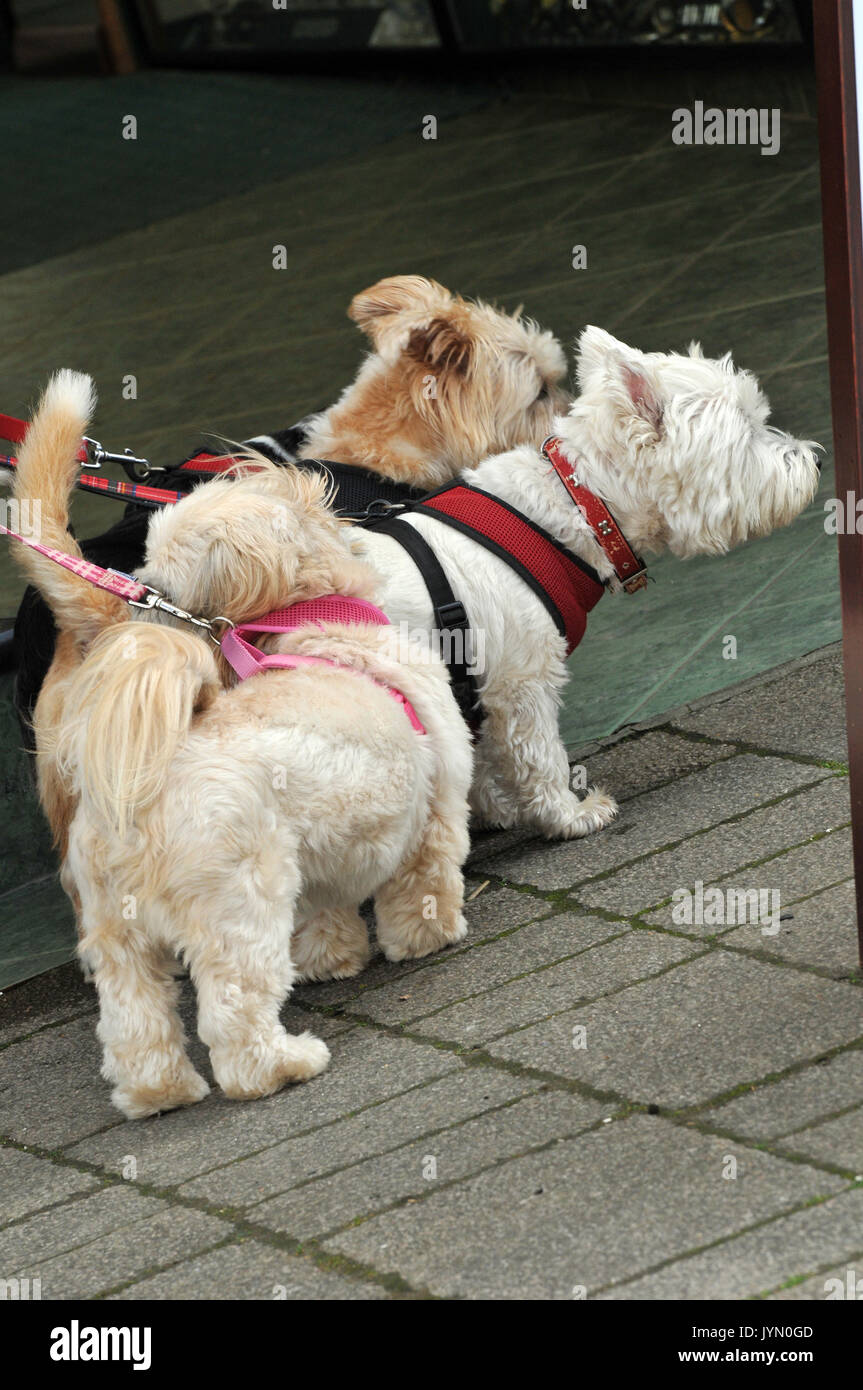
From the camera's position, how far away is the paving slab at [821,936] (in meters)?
3.30

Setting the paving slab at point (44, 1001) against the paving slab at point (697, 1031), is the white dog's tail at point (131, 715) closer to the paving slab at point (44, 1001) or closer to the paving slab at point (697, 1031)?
the paving slab at point (697, 1031)

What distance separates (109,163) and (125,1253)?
12.4 m

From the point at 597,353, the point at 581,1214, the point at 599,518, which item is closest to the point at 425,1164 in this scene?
the point at 581,1214

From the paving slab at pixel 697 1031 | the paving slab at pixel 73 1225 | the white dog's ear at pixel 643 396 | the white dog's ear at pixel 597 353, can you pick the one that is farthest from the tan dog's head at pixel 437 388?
the paving slab at pixel 73 1225

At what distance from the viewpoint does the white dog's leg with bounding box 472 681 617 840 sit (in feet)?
13.7

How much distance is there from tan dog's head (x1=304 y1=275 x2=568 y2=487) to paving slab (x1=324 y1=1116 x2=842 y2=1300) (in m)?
2.20

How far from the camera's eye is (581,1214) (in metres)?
2.70

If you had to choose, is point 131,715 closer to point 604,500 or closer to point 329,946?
point 329,946

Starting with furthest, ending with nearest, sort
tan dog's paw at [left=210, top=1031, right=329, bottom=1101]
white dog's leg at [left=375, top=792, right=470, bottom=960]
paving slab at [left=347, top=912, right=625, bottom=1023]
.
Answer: white dog's leg at [left=375, top=792, right=470, bottom=960]
paving slab at [left=347, top=912, right=625, bottom=1023]
tan dog's paw at [left=210, top=1031, right=329, bottom=1101]

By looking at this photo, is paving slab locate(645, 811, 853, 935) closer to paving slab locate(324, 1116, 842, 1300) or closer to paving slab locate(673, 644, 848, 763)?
paving slab locate(673, 644, 848, 763)

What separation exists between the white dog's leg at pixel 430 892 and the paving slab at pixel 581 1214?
954mm

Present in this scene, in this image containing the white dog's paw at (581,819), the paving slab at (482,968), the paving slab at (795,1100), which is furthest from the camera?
the white dog's paw at (581,819)

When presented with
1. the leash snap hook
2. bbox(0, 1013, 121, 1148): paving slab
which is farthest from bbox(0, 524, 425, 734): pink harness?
bbox(0, 1013, 121, 1148): paving slab

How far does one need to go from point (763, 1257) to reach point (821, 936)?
1.05m
